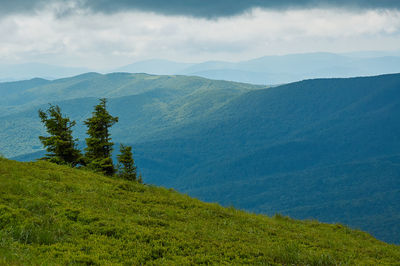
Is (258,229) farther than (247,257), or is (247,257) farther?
(258,229)

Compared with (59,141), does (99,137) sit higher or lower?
higher

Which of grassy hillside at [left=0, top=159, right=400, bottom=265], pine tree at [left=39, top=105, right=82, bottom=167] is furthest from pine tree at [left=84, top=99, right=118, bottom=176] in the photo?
grassy hillside at [left=0, top=159, right=400, bottom=265]

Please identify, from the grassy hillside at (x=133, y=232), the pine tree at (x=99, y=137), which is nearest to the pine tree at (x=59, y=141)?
the pine tree at (x=99, y=137)

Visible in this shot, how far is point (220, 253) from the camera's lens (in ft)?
40.2

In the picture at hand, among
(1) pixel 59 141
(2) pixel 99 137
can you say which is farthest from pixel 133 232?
(2) pixel 99 137

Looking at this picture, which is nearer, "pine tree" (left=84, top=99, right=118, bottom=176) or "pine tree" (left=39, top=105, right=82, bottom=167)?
"pine tree" (left=39, top=105, right=82, bottom=167)

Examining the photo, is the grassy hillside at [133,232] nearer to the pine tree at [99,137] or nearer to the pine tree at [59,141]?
the pine tree at [59,141]

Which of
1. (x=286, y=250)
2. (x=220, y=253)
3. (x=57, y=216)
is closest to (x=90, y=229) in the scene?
(x=57, y=216)

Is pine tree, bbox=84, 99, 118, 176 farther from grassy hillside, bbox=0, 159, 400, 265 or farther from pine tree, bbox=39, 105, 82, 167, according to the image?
grassy hillside, bbox=0, 159, 400, 265

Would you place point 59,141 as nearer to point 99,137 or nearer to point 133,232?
point 99,137

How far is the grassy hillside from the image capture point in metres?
11.1

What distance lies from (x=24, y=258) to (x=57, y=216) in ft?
12.0

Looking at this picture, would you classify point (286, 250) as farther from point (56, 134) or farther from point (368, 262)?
point (56, 134)

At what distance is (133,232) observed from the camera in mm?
13078
